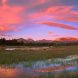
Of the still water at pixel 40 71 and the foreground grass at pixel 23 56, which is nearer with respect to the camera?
the still water at pixel 40 71

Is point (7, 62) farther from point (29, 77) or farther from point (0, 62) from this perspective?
point (29, 77)

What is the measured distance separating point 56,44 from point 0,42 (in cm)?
2508

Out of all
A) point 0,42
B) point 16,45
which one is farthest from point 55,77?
point 16,45

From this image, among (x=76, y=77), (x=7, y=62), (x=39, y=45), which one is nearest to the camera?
(x=76, y=77)

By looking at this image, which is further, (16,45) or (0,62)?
(16,45)

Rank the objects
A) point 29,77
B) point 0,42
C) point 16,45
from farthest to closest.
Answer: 1. point 16,45
2. point 0,42
3. point 29,77

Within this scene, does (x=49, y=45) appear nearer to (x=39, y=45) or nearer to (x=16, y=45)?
(x=39, y=45)

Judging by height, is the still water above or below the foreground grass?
below

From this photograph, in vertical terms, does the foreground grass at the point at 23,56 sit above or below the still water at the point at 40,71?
above

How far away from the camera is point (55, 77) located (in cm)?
2448

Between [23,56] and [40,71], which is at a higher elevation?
[23,56]

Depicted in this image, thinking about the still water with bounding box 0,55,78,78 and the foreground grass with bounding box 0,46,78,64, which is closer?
the still water with bounding box 0,55,78,78

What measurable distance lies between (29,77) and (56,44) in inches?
2796

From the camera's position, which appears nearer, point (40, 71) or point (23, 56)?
point (40, 71)
